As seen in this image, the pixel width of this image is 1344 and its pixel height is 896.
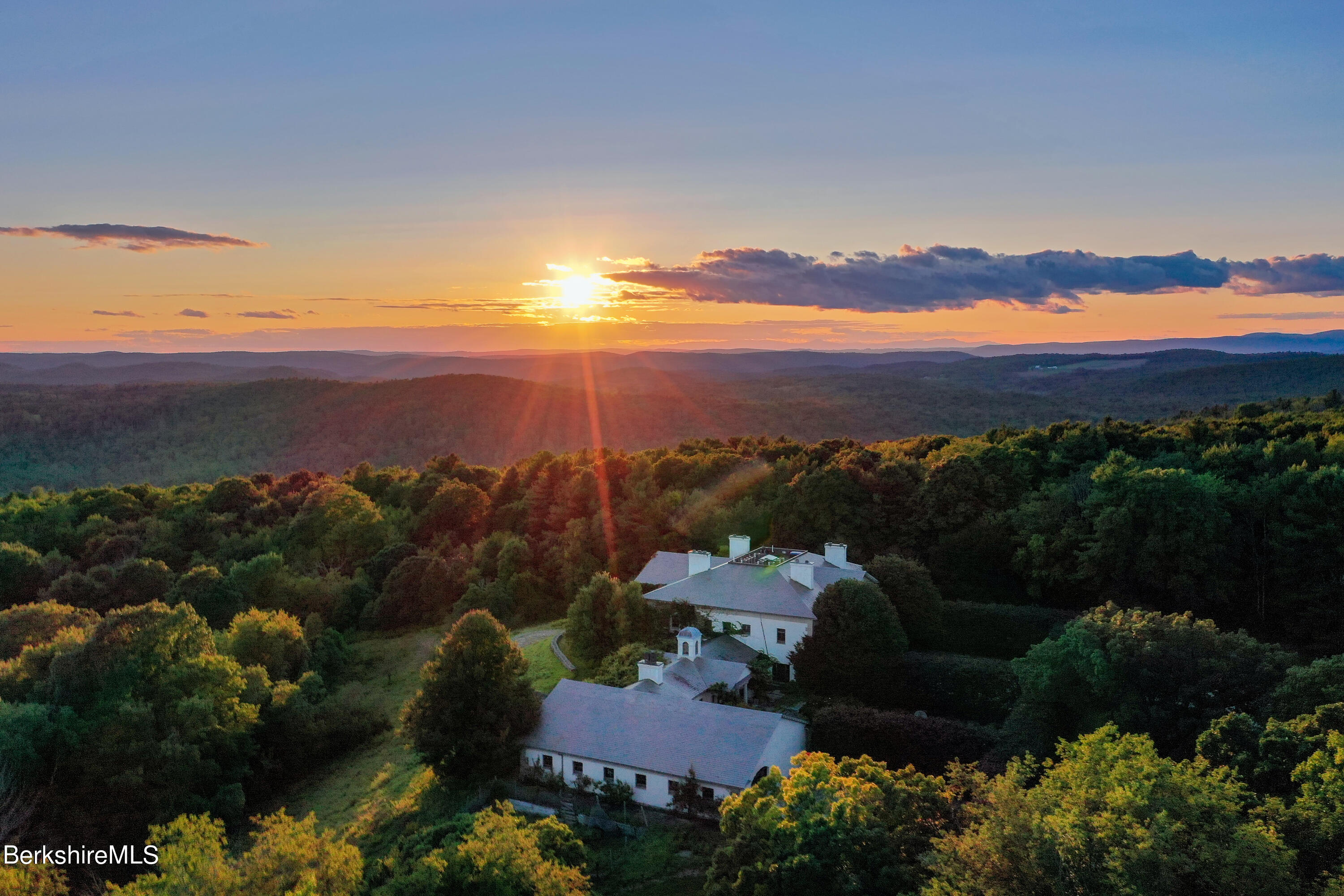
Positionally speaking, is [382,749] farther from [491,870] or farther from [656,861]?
[491,870]

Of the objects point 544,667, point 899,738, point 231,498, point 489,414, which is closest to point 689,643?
point 899,738

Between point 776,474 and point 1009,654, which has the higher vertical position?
point 776,474

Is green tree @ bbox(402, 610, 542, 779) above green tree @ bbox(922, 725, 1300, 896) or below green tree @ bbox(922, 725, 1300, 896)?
below

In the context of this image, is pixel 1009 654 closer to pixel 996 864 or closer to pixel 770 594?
pixel 770 594

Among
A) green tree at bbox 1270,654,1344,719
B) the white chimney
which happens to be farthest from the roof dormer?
green tree at bbox 1270,654,1344,719


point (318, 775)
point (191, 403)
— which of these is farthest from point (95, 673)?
point (191, 403)

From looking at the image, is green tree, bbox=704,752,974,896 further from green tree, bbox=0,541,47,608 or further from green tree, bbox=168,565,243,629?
green tree, bbox=0,541,47,608
